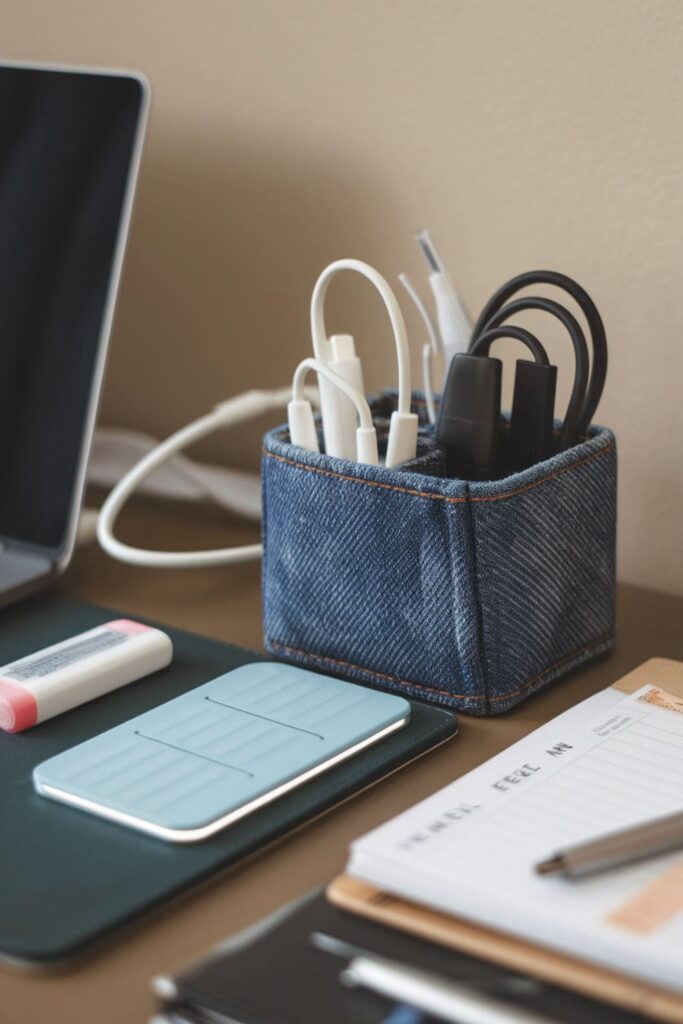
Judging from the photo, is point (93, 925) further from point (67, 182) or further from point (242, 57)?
point (242, 57)

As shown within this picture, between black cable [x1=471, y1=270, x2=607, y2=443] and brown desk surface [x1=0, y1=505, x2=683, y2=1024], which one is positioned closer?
brown desk surface [x1=0, y1=505, x2=683, y2=1024]

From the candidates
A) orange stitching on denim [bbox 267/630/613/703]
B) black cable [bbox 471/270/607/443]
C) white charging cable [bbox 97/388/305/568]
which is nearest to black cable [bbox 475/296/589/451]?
black cable [bbox 471/270/607/443]

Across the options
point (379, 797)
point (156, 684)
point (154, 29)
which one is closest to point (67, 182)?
point (154, 29)

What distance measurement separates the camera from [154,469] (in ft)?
2.72

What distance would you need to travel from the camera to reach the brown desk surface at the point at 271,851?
1.43 ft

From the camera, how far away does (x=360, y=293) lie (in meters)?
0.85

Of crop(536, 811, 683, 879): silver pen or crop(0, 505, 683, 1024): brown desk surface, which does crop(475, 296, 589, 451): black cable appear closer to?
crop(0, 505, 683, 1024): brown desk surface

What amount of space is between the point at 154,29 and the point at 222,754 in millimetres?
579

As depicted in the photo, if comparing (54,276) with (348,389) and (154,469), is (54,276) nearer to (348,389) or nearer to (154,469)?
(154,469)

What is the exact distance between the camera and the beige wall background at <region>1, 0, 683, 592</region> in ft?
2.41

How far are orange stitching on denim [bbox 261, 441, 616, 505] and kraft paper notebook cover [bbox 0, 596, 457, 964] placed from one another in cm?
11

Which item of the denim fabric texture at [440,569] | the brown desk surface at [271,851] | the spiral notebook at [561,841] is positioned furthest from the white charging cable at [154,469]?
the spiral notebook at [561,841]

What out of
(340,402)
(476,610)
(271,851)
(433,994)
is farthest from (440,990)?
(340,402)

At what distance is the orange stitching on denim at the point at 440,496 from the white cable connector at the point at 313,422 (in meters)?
0.02
